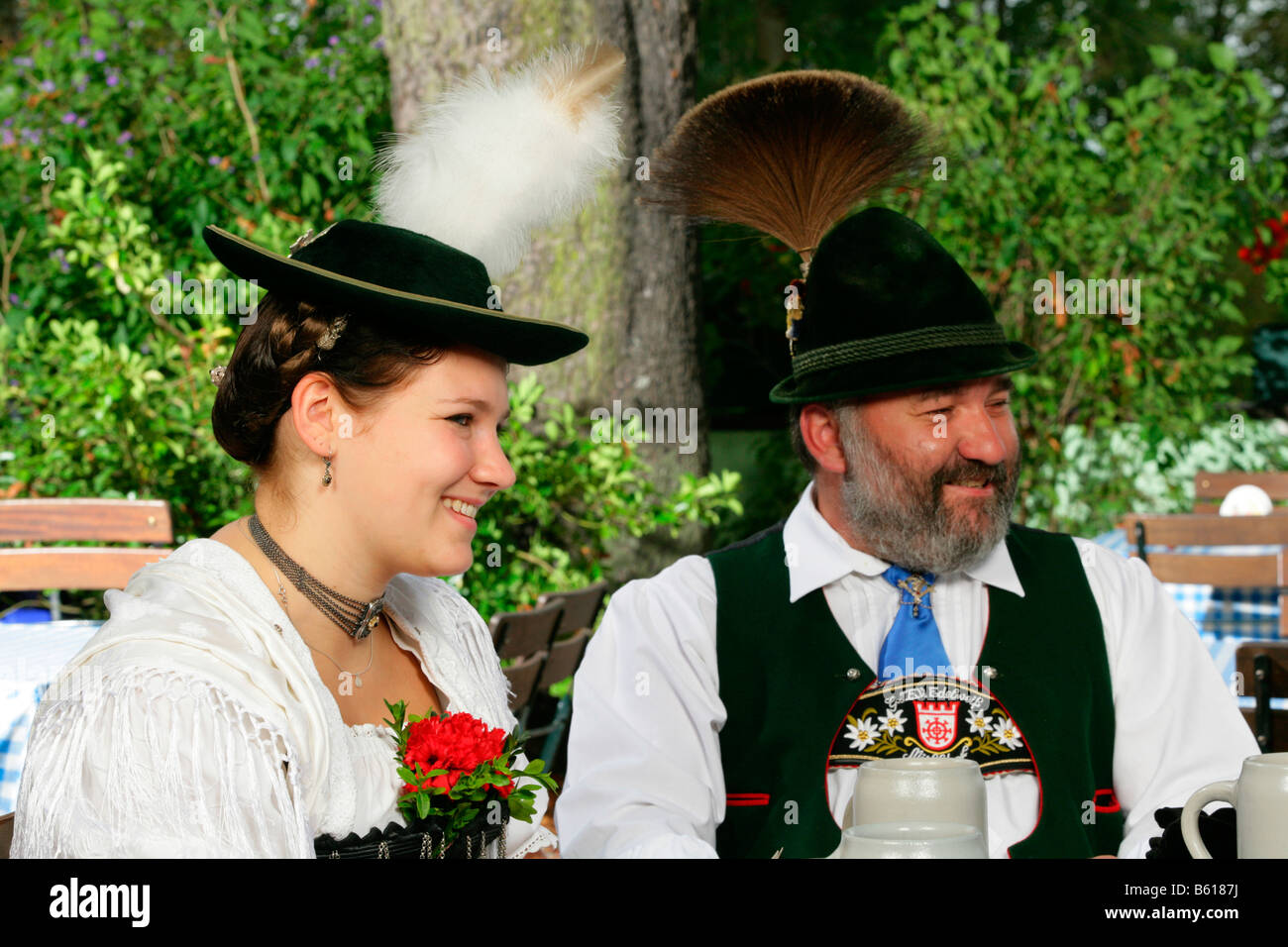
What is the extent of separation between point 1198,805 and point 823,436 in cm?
124

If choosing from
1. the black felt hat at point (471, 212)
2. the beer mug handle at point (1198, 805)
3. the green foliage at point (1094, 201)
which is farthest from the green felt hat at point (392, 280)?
the green foliage at point (1094, 201)

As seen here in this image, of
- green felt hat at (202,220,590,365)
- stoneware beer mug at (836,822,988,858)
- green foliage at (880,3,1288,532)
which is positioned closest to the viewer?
stoneware beer mug at (836,822,988,858)

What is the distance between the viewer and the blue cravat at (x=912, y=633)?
224 centimetres

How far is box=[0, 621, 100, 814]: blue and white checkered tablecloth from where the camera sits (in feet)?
9.40

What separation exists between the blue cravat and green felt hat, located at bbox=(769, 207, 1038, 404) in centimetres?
35

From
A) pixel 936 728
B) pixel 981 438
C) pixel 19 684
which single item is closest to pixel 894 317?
pixel 981 438

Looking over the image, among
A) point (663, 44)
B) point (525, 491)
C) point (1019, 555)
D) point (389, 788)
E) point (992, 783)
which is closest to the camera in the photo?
point (389, 788)

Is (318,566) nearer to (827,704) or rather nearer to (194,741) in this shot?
(194,741)

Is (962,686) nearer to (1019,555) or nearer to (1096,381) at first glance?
(1019,555)

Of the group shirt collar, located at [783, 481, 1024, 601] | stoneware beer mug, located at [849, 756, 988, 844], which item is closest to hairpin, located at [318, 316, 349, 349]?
stoneware beer mug, located at [849, 756, 988, 844]

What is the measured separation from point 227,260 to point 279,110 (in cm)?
432

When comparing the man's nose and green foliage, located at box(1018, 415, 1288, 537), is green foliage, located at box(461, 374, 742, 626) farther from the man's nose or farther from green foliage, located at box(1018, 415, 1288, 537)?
green foliage, located at box(1018, 415, 1288, 537)
